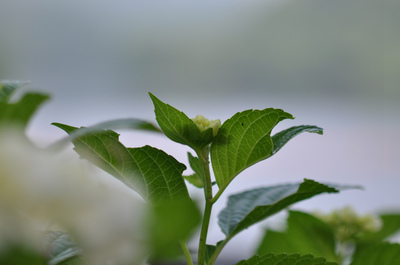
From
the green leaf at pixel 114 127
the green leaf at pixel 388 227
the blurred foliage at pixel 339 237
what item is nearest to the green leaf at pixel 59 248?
the green leaf at pixel 114 127

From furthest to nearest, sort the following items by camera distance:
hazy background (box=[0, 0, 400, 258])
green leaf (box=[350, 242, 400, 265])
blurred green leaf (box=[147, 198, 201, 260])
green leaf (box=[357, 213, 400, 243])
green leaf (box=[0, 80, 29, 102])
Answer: hazy background (box=[0, 0, 400, 258]), green leaf (box=[357, 213, 400, 243]), green leaf (box=[350, 242, 400, 265]), green leaf (box=[0, 80, 29, 102]), blurred green leaf (box=[147, 198, 201, 260])

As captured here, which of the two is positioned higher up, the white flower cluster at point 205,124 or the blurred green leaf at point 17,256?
the white flower cluster at point 205,124

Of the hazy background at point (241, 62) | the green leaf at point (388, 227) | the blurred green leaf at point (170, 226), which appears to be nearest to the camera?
the blurred green leaf at point (170, 226)

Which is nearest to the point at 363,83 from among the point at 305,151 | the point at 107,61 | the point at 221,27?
the point at 305,151

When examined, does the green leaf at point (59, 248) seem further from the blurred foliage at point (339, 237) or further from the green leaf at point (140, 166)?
the blurred foliage at point (339, 237)

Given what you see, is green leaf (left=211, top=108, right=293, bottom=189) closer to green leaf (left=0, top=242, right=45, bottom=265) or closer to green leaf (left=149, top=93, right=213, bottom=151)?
green leaf (left=149, top=93, right=213, bottom=151)

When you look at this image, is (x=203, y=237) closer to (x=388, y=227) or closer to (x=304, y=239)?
(x=304, y=239)

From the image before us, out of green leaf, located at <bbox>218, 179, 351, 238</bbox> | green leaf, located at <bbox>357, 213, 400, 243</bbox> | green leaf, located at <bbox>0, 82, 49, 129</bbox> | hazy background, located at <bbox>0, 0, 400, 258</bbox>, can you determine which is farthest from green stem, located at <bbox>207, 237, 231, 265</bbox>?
hazy background, located at <bbox>0, 0, 400, 258</bbox>
